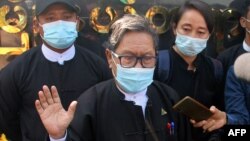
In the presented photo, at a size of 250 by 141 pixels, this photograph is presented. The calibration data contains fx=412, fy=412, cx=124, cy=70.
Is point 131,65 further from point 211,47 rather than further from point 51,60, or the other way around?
point 211,47

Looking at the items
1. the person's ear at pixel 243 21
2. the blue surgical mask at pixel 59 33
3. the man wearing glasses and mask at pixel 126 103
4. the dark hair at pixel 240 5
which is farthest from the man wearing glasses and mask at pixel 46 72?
the dark hair at pixel 240 5

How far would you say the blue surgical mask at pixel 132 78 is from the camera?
2.12 metres

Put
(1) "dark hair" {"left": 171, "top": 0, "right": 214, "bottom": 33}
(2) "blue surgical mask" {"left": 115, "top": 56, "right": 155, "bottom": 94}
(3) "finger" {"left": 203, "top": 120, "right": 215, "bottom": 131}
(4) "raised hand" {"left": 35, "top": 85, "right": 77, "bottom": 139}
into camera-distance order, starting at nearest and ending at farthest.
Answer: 1. (4) "raised hand" {"left": 35, "top": 85, "right": 77, "bottom": 139}
2. (2) "blue surgical mask" {"left": 115, "top": 56, "right": 155, "bottom": 94}
3. (3) "finger" {"left": 203, "top": 120, "right": 215, "bottom": 131}
4. (1) "dark hair" {"left": 171, "top": 0, "right": 214, "bottom": 33}

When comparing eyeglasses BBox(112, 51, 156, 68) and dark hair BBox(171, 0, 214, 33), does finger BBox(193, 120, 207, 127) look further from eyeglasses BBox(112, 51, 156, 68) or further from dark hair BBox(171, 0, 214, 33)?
dark hair BBox(171, 0, 214, 33)

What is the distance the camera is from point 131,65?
2.12 metres

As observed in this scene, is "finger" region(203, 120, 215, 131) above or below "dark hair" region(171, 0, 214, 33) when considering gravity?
below

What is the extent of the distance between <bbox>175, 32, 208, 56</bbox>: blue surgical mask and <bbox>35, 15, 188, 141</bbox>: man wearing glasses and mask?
608mm

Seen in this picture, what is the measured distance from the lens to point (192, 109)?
207 centimetres

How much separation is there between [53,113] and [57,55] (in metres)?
0.76

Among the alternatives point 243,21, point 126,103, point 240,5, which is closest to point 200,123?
point 126,103

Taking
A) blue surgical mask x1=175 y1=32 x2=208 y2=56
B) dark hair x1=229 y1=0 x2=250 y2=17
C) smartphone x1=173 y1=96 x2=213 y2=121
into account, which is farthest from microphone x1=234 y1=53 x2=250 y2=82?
dark hair x1=229 y1=0 x2=250 y2=17

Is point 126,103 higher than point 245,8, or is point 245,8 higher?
A: point 245,8

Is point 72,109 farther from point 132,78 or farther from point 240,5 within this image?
point 240,5

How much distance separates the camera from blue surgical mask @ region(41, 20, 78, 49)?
2607mm
